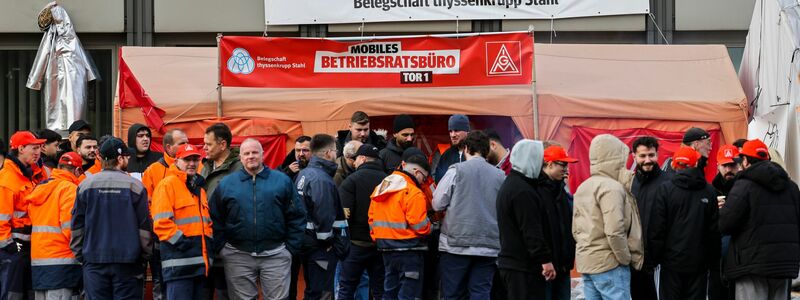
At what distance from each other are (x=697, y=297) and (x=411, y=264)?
254cm

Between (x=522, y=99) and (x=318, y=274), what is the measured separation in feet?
13.0

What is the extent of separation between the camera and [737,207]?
9.76 metres

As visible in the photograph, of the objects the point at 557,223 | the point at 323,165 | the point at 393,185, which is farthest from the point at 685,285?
the point at 323,165

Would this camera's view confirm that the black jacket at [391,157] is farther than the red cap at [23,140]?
Yes

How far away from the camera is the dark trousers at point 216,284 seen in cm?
1057

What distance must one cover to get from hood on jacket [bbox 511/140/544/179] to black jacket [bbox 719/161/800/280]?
166cm

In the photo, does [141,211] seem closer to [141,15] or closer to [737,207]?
[737,207]

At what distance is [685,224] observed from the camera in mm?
10062

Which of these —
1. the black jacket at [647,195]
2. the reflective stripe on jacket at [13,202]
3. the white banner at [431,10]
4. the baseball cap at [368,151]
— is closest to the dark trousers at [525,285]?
the black jacket at [647,195]

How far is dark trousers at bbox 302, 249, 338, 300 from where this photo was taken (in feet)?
36.4

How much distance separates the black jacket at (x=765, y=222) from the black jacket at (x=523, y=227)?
5.36 ft

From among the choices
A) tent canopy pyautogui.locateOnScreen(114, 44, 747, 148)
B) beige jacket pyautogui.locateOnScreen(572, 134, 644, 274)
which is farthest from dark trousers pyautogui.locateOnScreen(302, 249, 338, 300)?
tent canopy pyautogui.locateOnScreen(114, 44, 747, 148)

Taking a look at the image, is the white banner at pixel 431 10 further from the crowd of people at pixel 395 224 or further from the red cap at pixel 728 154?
the red cap at pixel 728 154

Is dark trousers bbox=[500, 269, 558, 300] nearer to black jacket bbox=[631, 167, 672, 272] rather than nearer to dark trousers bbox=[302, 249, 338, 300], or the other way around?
black jacket bbox=[631, 167, 672, 272]
